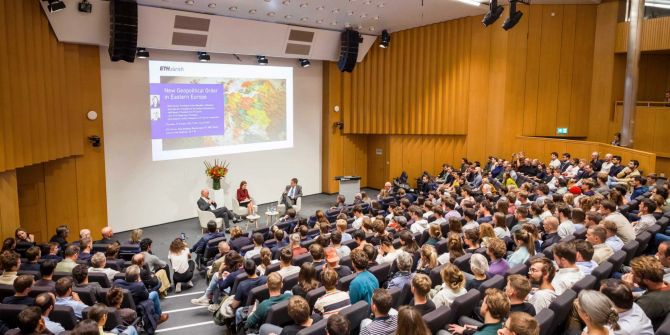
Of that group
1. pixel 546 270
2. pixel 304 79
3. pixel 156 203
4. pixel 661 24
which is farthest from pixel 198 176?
pixel 661 24

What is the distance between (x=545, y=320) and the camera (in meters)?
3.23

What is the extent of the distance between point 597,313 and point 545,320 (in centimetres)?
45

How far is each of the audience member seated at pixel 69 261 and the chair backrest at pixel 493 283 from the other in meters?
4.64

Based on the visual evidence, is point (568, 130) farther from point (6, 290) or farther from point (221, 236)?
point (6, 290)

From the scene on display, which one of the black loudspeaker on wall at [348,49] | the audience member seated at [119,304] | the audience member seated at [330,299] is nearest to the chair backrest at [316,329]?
the audience member seated at [330,299]

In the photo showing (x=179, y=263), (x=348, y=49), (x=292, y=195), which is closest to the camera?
(x=179, y=263)

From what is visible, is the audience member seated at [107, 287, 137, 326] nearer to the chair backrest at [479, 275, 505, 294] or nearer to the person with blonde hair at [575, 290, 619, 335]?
the chair backrest at [479, 275, 505, 294]

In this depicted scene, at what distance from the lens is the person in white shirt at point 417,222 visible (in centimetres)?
698

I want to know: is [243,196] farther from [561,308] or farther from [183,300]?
[561,308]

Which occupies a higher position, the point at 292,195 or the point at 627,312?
the point at 627,312

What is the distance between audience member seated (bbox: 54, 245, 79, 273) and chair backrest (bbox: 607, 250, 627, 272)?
5779mm

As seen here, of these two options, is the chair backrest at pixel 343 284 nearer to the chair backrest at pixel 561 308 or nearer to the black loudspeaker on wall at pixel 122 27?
the chair backrest at pixel 561 308

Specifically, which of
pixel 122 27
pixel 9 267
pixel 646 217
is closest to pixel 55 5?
pixel 122 27

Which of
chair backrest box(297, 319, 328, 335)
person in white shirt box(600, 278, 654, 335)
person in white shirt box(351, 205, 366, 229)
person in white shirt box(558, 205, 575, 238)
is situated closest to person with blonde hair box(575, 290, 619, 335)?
person in white shirt box(600, 278, 654, 335)
